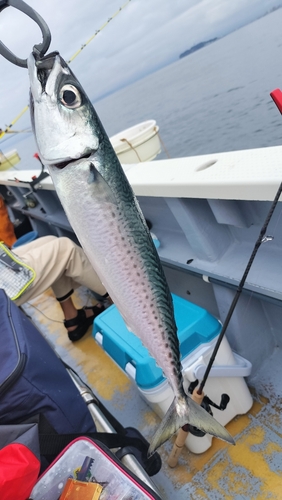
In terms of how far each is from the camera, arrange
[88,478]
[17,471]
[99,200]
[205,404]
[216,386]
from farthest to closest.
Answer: [216,386] < [205,404] < [88,478] < [17,471] < [99,200]

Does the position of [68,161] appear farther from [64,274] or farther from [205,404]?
[64,274]

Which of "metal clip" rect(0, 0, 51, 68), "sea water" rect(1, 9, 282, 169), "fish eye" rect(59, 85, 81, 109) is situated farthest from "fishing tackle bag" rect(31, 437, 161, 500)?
"sea water" rect(1, 9, 282, 169)

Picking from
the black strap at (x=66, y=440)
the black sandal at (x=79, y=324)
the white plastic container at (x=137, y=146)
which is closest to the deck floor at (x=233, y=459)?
the black strap at (x=66, y=440)

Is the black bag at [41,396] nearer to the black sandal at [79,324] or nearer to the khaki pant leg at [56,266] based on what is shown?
the khaki pant leg at [56,266]

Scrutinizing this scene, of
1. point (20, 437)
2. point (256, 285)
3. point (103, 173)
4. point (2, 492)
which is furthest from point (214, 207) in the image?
point (2, 492)

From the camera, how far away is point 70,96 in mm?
1035

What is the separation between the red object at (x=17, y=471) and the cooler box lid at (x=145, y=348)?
0.68 m

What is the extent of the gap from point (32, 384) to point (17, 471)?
38 centimetres

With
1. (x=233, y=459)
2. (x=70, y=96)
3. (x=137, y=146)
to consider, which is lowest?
(x=233, y=459)

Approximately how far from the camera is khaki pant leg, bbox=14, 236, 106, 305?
2.71 metres

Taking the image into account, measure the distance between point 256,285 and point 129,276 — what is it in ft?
3.09

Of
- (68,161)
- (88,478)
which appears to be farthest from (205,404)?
(68,161)

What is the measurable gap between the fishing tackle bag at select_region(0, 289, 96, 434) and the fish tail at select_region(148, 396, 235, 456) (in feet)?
1.98

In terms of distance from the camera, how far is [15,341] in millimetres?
1651
